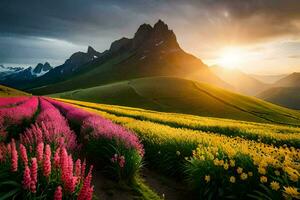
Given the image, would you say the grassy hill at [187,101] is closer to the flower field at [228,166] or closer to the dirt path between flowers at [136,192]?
the flower field at [228,166]

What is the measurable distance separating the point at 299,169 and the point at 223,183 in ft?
7.11

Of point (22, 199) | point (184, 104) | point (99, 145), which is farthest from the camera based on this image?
point (184, 104)

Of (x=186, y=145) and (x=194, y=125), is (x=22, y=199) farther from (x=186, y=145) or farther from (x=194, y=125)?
(x=194, y=125)

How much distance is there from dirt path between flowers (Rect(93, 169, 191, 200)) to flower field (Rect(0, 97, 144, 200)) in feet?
1.23

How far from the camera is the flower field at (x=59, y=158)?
4.79 metres

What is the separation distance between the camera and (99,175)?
1090 centimetres

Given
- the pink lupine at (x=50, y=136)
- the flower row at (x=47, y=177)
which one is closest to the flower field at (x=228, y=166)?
the flower row at (x=47, y=177)

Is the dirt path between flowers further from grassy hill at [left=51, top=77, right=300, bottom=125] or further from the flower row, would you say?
grassy hill at [left=51, top=77, right=300, bottom=125]

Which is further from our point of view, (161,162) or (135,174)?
(161,162)

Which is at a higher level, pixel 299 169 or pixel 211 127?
pixel 299 169

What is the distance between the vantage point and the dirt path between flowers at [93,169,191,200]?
9.21 meters

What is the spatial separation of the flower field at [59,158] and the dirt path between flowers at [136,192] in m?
0.38

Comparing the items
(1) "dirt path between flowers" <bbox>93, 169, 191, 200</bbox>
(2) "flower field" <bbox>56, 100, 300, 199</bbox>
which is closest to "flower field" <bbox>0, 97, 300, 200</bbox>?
(2) "flower field" <bbox>56, 100, 300, 199</bbox>

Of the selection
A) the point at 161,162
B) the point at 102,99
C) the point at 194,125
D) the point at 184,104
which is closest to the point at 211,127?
the point at 194,125
